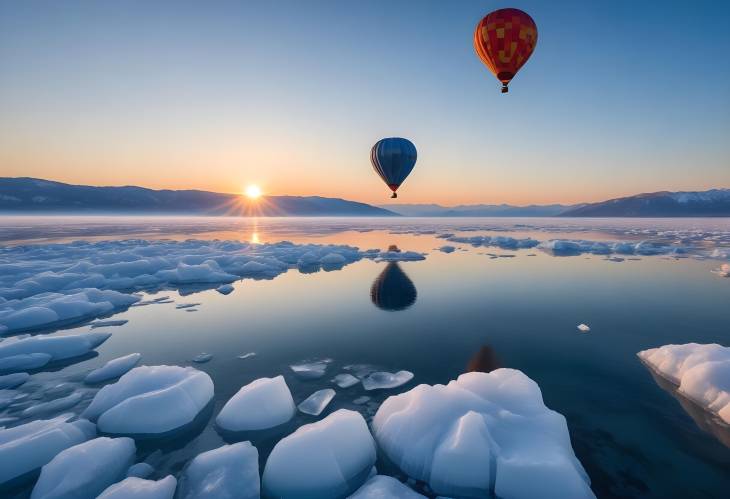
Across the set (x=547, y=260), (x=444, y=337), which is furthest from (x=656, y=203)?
(x=444, y=337)

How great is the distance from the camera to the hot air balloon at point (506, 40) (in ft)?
43.7

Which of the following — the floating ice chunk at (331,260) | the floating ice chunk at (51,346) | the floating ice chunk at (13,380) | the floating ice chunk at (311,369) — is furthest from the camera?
the floating ice chunk at (331,260)

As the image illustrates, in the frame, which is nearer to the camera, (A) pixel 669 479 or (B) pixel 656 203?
(A) pixel 669 479

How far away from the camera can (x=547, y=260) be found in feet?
66.9

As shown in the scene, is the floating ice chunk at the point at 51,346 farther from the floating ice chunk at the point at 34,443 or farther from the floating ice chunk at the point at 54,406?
the floating ice chunk at the point at 34,443

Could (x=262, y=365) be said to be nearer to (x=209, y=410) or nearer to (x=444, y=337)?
(x=209, y=410)

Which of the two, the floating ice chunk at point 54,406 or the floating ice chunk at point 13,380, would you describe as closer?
the floating ice chunk at point 54,406

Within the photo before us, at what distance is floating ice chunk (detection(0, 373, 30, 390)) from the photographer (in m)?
5.62

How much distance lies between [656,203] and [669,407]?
255m

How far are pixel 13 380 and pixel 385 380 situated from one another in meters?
6.31

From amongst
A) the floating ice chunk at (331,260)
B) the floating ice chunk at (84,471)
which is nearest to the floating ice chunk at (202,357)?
the floating ice chunk at (84,471)

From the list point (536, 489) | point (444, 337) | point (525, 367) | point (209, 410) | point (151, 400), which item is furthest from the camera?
point (444, 337)

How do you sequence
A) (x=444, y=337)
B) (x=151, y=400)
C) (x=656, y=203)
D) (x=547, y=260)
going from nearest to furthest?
(x=151, y=400) < (x=444, y=337) < (x=547, y=260) < (x=656, y=203)

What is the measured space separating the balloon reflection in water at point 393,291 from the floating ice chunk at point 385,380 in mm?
4760
